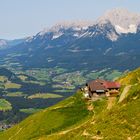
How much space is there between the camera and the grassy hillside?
377 feet

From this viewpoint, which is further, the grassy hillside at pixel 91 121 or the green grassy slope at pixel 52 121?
the green grassy slope at pixel 52 121

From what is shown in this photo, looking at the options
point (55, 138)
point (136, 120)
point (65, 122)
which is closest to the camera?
point (136, 120)

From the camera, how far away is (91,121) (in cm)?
13662

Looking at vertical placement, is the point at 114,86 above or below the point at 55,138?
above

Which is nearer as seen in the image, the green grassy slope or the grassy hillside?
the grassy hillside

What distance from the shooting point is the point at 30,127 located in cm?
18888

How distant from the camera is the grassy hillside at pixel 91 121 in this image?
114938 mm

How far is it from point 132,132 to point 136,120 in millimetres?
8042

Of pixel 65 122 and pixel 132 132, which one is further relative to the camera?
pixel 65 122

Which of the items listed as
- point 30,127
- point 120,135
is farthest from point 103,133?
point 30,127

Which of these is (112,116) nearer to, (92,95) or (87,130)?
(87,130)

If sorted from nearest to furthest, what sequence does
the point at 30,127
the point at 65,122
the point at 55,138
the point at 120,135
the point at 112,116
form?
the point at 120,135, the point at 112,116, the point at 55,138, the point at 65,122, the point at 30,127

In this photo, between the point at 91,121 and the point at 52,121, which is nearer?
the point at 91,121

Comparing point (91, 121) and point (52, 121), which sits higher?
point (91, 121)
